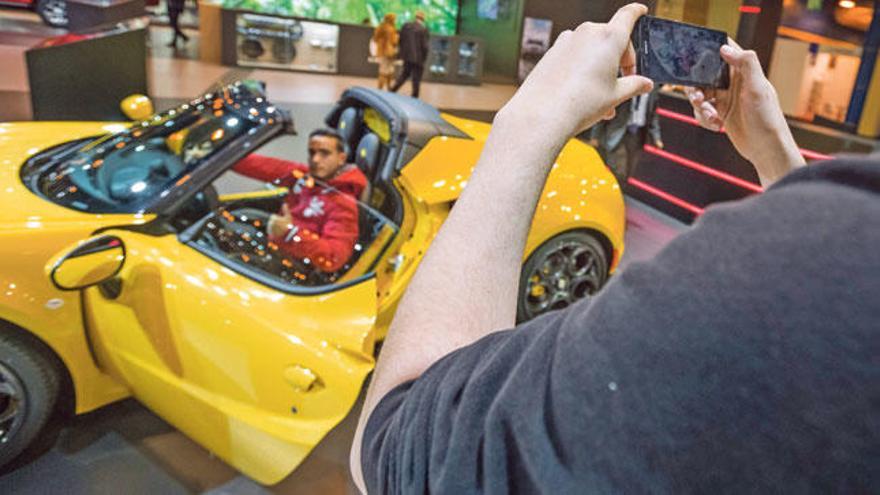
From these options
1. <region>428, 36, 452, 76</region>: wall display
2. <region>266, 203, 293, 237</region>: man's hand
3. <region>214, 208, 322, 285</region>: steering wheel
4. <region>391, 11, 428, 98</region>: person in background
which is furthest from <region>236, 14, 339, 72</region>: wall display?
<region>214, 208, 322, 285</region>: steering wheel

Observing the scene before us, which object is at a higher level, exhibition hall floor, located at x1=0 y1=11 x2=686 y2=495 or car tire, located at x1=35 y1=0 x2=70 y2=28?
car tire, located at x1=35 y1=0 x2=70 y2=28

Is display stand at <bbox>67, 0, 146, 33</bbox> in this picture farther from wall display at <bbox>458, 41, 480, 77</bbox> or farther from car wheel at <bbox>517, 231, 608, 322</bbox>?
car wheel at <bbox>517, 231, 608, 322</bbox>

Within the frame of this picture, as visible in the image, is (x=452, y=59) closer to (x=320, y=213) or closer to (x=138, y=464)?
(x=320, y=213)

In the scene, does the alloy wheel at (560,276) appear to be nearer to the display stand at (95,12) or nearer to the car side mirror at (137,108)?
the car side mirror at (137,108)

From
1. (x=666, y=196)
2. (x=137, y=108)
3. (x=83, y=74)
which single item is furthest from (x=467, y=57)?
(x=137, y=108)

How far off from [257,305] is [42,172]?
1.13 meters

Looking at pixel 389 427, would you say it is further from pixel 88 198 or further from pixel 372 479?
pixel 88 198

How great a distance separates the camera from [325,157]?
2941 mm

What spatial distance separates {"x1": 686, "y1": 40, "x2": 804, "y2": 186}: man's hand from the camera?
2.41ft

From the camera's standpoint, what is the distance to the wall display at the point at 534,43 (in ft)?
2.37

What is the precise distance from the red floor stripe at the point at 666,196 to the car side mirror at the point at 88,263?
15.9ft

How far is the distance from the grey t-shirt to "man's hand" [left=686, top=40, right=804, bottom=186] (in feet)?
1.34

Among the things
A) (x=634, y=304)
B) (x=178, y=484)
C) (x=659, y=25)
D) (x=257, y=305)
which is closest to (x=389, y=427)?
(x=634, y=304)

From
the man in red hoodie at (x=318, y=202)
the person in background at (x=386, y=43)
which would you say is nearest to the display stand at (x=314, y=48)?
the person in background at (x=386, y=43)
